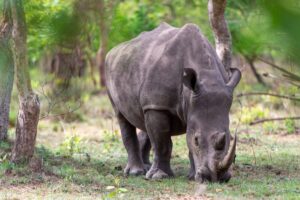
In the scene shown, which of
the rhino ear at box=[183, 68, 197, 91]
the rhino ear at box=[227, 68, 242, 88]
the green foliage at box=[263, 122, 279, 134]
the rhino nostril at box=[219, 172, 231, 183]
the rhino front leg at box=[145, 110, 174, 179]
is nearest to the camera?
the rhino nostril at box=[219, 172, 231, 183]

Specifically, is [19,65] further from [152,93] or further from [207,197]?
[207,197]

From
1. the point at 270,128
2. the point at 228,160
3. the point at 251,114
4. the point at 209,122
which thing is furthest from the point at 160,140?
the point at 251,114

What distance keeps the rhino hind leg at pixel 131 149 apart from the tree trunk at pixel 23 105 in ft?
3.75

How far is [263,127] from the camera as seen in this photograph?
1120cm

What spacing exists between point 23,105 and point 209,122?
1.74 meters

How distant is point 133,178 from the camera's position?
21.9 feet

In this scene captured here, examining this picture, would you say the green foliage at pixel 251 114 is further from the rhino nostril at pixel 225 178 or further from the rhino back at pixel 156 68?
the rhino nostril at pixel 225 178

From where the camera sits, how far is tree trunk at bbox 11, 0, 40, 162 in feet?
19.5

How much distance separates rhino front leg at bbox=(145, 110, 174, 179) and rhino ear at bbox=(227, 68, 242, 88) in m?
0.70

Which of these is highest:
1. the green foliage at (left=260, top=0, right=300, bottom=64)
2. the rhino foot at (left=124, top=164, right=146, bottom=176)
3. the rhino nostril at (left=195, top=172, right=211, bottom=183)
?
the green foliage at (left=260, top=0, right=300, bottom=64)

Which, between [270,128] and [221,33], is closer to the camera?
[221,33]

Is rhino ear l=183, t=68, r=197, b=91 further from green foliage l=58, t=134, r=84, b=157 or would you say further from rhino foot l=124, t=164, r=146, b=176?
green foliage l=58, t=134, r=84, b=157

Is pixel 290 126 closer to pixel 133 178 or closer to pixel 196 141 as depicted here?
pixel 133 178

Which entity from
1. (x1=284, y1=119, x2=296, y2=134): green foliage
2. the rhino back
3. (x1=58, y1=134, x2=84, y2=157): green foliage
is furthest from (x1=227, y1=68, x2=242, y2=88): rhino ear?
(x1=284, y1=119, x2=296, y2=134): green foliage
